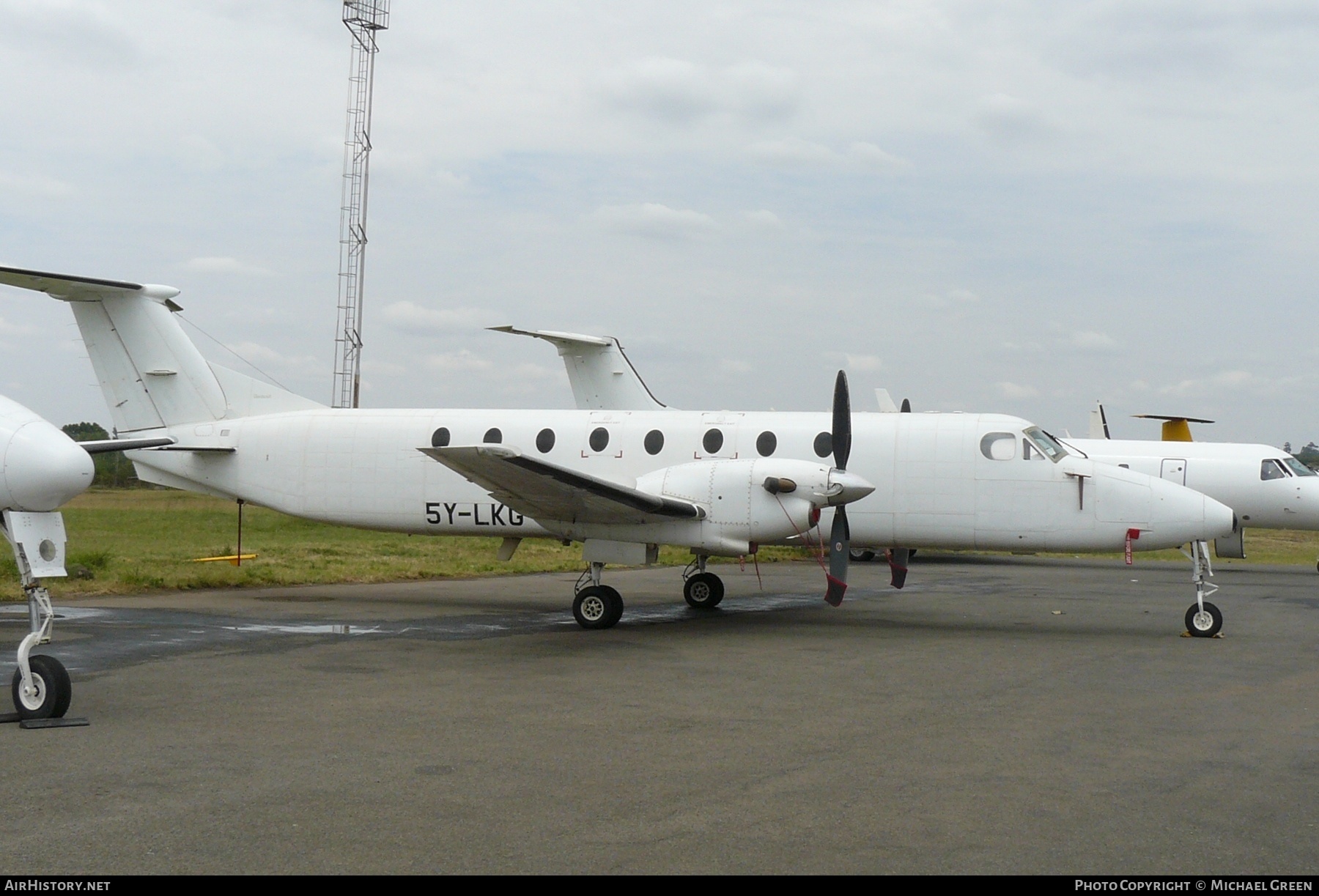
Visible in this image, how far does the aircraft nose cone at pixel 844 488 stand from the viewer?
1385cm

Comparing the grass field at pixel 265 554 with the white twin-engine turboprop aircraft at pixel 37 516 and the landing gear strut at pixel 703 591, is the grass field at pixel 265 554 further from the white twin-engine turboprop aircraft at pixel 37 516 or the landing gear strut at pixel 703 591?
the white twin-engine turboprop aircraft at pixel 37 516

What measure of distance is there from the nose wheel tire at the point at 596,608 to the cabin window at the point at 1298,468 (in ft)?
Result: 59.3

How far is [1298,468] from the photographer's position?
25.0 meters

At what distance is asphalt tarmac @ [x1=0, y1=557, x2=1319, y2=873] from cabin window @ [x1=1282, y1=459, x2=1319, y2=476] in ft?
37.6

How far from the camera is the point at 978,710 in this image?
898cm

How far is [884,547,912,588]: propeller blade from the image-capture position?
52.6 feet

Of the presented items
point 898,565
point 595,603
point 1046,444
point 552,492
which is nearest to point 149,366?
point 552,492

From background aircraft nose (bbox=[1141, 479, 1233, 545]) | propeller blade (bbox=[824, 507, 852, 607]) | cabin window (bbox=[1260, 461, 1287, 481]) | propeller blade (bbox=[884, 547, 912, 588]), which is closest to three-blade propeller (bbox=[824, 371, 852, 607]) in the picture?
propeller blade (bbox=[824, 507, 852, 607])

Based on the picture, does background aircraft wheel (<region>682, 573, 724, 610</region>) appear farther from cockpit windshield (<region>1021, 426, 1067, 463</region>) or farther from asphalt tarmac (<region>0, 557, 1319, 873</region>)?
cockpit windshield (<region>1021, 426, 1067, 463</region>)

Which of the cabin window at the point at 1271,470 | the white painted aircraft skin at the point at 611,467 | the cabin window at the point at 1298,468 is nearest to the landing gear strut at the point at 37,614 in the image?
the white painted aircraft skin at the point at 611,467

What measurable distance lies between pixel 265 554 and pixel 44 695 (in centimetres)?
1782

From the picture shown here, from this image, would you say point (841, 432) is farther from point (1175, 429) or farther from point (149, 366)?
point (1175, 429)
